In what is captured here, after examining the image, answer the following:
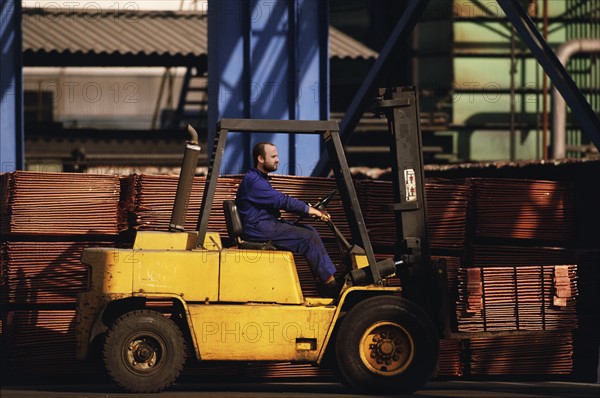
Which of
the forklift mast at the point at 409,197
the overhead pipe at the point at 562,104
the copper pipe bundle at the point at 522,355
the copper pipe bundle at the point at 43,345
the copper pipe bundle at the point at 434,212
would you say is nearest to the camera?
the forklift mast at the point at 409,197

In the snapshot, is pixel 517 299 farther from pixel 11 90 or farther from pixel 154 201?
pixel 11 90

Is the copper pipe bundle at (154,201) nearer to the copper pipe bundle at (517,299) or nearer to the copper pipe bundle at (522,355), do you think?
the copper pipe bundle at (517,299)

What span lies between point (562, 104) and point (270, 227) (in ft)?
55.3

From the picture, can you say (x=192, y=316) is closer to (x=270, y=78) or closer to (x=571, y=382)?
(x=571, y=382)

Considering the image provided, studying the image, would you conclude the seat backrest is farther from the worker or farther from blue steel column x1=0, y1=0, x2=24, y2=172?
blue steel column x1=0, y1=0, x2=24, y2=172

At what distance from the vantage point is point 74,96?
34.8 meters

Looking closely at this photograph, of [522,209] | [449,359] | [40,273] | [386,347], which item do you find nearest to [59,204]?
[40,273]

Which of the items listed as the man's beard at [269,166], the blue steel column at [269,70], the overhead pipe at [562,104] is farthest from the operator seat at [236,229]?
the overhead pipe at [562,104]

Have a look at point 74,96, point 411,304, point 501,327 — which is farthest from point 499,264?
point 74,96

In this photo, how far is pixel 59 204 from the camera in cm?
1077

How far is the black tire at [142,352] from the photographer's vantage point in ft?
30.1

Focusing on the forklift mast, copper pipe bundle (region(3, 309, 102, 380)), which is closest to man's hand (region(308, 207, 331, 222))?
the forklift mast

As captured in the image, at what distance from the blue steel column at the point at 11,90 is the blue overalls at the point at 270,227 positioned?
245 inches

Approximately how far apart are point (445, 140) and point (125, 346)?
1795cm
